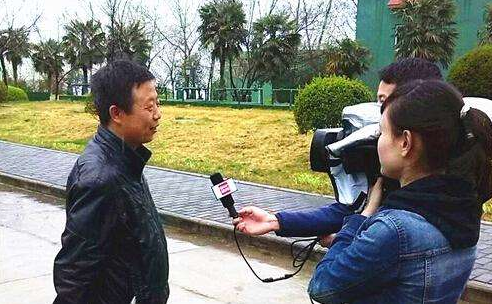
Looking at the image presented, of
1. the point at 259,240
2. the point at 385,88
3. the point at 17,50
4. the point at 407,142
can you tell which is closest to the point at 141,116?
the point at 385,88

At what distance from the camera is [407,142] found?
147 cm

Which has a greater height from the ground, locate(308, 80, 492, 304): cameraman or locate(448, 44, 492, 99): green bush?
locate(448, 44, 492, 99): green bush

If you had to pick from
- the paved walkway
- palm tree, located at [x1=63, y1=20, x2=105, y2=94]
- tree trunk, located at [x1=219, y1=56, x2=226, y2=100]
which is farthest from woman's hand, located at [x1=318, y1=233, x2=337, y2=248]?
palm tree, located at [x1=63, y1=20, x2=105, y2=94]

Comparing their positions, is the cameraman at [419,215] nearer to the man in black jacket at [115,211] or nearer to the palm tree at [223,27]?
the man in black jacket at [115,211]

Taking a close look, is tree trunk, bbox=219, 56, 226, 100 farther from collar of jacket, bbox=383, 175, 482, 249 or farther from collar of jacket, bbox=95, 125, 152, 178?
collar of jacket, bbox=383, 175, 482, 249

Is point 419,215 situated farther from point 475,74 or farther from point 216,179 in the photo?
point 475,74

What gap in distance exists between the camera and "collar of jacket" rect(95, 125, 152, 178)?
2195mm

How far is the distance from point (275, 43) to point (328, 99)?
70.4ft

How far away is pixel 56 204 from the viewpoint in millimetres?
8406

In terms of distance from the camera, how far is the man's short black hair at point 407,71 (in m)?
2.30

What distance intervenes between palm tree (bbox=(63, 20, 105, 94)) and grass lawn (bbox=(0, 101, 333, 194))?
2347 cm

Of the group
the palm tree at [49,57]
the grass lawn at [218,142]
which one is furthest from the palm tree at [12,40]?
Result: the grass lawn at [218,142]

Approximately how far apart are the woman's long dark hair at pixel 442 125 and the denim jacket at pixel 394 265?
17 cm

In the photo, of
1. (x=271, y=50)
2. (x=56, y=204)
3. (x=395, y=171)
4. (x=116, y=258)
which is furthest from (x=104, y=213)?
(x=271, y=50)
